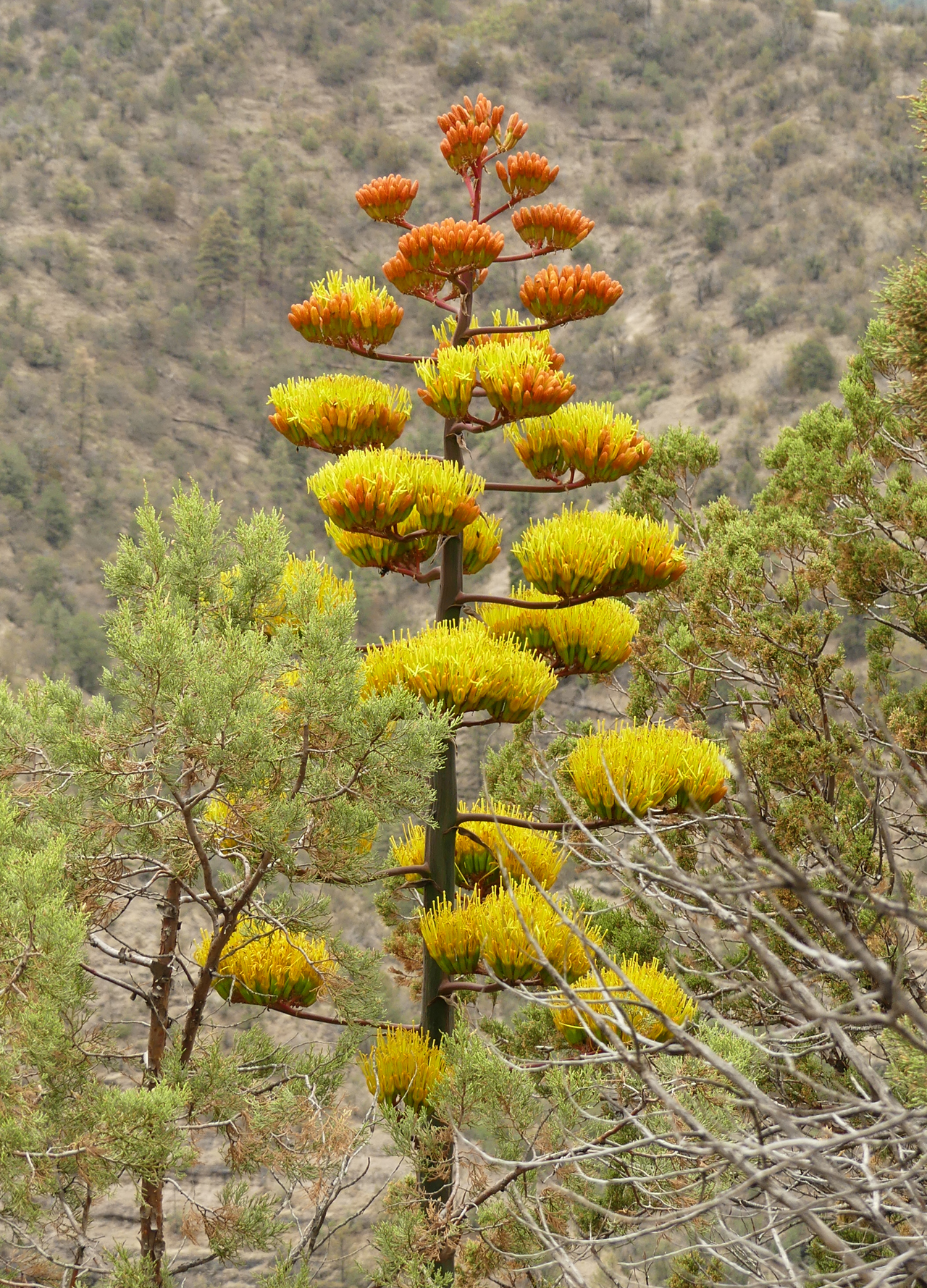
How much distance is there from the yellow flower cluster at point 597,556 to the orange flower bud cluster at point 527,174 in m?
1.57

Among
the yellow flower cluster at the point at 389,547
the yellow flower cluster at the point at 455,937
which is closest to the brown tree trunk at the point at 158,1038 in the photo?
the yellow flower cluster at the point at 455,937

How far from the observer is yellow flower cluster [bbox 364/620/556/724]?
3.99m

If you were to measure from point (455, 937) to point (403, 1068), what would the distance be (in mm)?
643

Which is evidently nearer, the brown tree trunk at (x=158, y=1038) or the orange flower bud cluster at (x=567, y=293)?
the brown tree trunk at (x=158, y=1038)

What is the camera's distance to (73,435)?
24.3 m

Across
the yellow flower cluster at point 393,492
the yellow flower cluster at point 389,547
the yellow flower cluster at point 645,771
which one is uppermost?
the yellow flower cluster at point 393,492

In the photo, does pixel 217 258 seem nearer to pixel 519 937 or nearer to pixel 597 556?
pixel 597 556

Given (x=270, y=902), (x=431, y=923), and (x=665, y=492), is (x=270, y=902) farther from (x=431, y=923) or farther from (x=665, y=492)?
(x=665, y=492)

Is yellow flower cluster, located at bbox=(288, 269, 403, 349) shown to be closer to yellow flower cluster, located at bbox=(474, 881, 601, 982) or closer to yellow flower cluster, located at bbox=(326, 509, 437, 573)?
yellow flower cluster, located at bbox=(326, 509, 437, 573)

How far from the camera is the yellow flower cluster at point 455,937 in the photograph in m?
4.14

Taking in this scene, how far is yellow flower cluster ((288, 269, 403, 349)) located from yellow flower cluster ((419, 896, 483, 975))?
2413 millimetres

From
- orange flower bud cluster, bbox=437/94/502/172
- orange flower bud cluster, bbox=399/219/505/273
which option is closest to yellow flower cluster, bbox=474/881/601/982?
orange flower bud cluster, bbox=399/219/505/273

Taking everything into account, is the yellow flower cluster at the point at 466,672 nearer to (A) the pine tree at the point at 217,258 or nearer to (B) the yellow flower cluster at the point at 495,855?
(B) the yellow flower cluster at the point at 495,855

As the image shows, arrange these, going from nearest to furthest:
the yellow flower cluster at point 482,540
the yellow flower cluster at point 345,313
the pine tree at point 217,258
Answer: the yellow flower cluster at point 345,313 < the yellow flower cluster at point 482,540 < the pine tree at point 217,258
